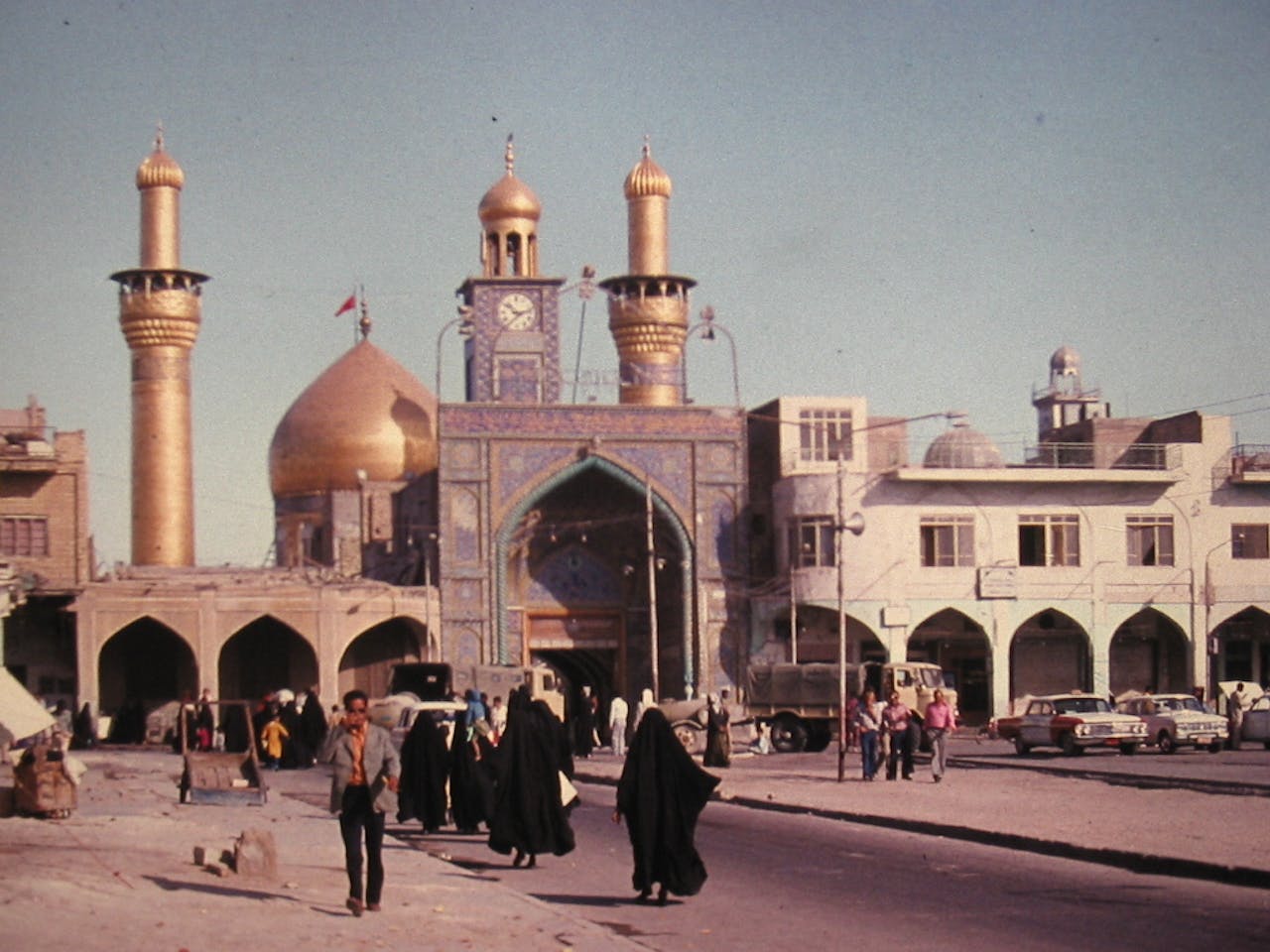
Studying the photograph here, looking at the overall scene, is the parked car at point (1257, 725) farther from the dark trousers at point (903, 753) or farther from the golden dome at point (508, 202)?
the golden dome at point (508, 202)

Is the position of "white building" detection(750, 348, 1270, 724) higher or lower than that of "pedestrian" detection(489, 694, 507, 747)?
higher

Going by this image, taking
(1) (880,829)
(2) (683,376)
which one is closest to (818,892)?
(1) (880,829)

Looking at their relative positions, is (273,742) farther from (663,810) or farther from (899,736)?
(663,810)

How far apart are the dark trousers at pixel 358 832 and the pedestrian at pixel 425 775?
646cm

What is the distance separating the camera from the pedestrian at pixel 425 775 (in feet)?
63.9

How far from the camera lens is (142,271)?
54.5 meters

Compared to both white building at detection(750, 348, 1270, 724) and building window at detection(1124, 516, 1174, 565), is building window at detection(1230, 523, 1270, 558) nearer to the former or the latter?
white building at detection(750, 348, 1270, 724)

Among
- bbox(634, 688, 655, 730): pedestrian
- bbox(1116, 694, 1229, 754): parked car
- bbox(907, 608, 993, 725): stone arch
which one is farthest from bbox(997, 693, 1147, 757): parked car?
bbox(907, 608, 993, 725): stone arch

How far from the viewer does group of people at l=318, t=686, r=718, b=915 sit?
41.8 feet

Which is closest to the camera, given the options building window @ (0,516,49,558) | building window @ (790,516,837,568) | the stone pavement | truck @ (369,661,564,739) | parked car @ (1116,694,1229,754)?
the stone pavement

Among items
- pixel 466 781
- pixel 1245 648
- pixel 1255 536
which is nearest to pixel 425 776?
pixel 466 781

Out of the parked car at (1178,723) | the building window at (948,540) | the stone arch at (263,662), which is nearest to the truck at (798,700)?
the parked car at (1178,723)

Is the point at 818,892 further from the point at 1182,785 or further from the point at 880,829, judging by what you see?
the point at 1182,785

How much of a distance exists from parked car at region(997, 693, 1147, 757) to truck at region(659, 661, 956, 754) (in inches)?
143
